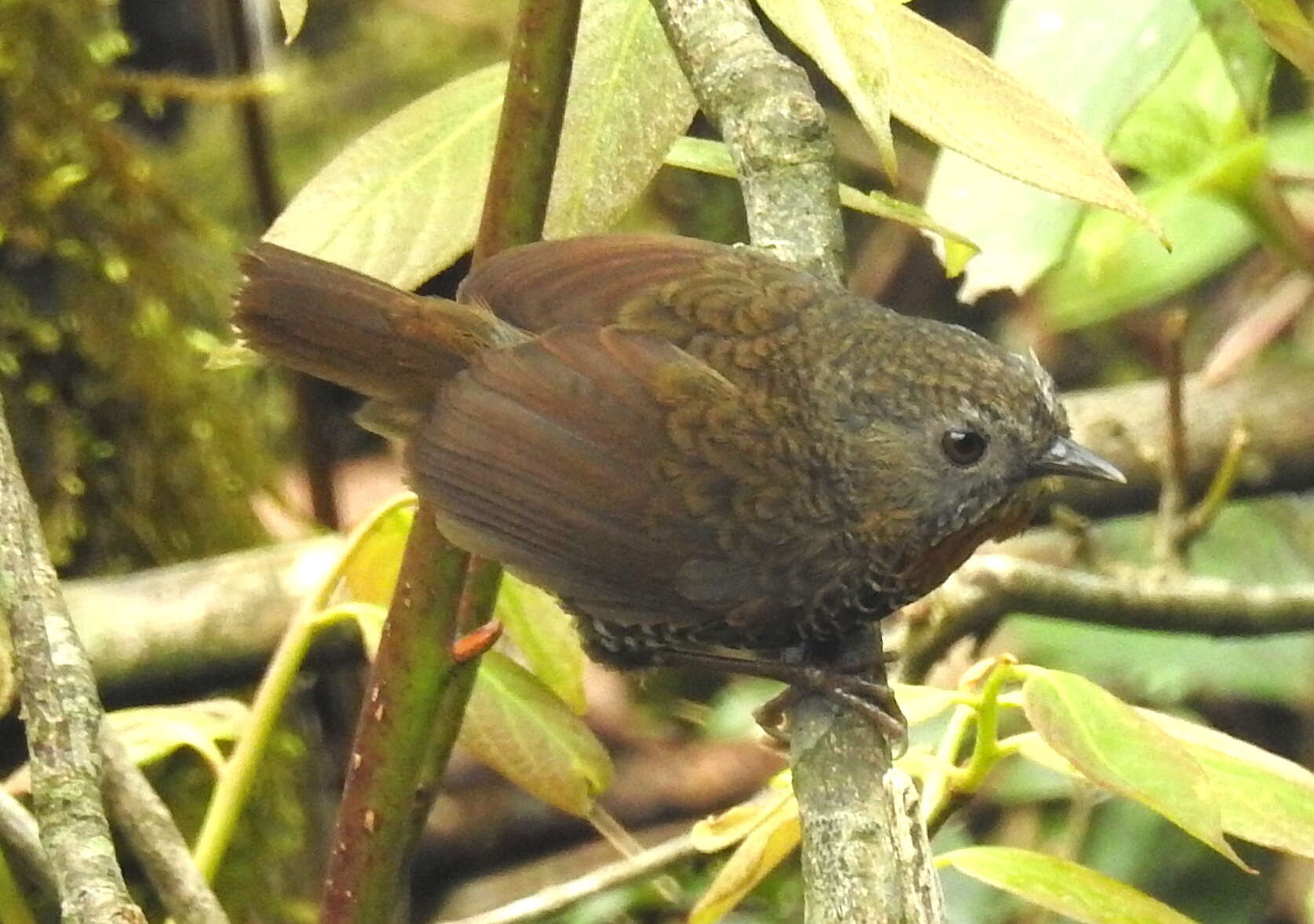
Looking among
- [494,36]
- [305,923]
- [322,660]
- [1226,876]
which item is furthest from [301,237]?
[494,36]

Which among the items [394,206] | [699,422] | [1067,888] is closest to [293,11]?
[394,206]

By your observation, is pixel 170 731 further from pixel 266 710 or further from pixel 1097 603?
pixel 1097 603

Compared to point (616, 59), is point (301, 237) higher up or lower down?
lower down

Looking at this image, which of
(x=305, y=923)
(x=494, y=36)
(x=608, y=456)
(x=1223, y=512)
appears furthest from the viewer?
(x=494, y=36)

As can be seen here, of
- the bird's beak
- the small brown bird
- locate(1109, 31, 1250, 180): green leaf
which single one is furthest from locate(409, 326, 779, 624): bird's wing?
locate(1109, 31, 1250, 180): green leaf

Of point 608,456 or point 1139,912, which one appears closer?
point 1139,912

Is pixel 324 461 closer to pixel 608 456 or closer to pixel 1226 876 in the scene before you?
pixel 608 456

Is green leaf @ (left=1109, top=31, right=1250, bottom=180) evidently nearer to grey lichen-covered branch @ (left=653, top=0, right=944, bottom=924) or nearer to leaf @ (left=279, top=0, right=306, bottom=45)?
grey lichen-covered branch @ (left=653, top=0, right=944, bottom=924)
